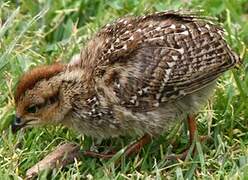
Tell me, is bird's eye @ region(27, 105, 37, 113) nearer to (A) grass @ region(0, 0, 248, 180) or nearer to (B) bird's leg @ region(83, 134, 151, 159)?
(A) grass @ region(0, 0, 248, 180)

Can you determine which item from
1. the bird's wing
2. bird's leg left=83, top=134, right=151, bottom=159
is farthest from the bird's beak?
the bird's wing

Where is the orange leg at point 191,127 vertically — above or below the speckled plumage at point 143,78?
below

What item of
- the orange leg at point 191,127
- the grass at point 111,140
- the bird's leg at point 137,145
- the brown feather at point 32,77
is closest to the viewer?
the brown feather at point 32,77

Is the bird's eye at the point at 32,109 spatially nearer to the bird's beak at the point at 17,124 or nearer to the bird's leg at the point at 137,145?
the bird's beak at the point at 17,124

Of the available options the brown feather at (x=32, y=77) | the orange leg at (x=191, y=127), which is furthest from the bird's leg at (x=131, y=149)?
the brown feather at (x=32, y=77)

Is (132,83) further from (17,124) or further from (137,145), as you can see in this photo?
(17,124)

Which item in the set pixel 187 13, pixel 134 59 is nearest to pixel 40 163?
pixel 134 59
